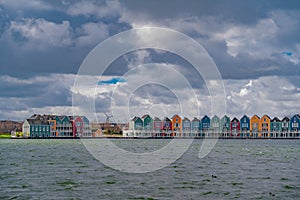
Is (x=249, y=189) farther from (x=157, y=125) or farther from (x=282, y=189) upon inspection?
(x=157, y=125)

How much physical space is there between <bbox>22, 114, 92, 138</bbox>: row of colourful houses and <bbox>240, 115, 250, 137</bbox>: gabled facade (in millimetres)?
57502

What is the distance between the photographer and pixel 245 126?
17050cm

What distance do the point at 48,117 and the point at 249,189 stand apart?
145103mm

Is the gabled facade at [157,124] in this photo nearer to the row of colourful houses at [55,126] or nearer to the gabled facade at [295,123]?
the row of colourful houses at [55,126]

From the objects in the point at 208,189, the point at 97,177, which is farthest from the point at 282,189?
the point at 97,177

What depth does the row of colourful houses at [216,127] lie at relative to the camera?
170 m

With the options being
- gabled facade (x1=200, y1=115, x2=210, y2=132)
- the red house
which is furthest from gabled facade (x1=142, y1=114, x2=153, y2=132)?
the red house

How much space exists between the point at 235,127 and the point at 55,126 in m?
66.8

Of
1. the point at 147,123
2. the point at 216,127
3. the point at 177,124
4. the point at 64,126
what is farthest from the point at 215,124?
the point at 64,126

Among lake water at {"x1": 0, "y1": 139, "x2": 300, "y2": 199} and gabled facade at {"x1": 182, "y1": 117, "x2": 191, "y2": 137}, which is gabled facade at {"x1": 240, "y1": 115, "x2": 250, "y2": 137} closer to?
gabled facade at {"x1": 182, "y1": 117, "x2": 191, "y2": 137}

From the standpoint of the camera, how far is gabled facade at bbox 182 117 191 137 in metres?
172

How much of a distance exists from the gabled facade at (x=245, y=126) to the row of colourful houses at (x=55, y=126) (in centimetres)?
5750

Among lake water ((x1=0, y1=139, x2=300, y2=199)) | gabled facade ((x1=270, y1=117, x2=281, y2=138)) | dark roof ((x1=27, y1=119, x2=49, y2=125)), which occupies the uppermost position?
dark roof ((x1=27, y1=119, x2=49, y2=125))

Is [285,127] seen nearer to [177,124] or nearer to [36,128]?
[177,124]
